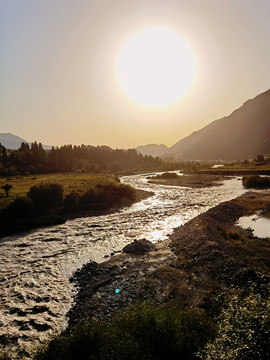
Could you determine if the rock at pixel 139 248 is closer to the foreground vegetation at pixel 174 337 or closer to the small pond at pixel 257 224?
the foreground vegetation at pixel 174 337

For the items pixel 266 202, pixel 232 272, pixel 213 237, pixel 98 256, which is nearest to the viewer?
pixel 232 272

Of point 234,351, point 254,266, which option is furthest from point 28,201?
point 234,351

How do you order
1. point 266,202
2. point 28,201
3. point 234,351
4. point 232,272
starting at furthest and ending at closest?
point 266,202 < point 28,201 < point 232,272 < point 234,351

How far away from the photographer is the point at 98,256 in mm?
25000

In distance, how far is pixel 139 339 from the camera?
1034 cm

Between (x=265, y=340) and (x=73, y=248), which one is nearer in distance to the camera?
(x=265, y=340)

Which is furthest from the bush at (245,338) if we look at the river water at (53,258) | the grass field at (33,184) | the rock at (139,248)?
the grass field at (33,184)

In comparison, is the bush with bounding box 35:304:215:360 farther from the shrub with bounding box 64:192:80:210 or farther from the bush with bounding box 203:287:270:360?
the shrub with bounding box 64:192:80:210

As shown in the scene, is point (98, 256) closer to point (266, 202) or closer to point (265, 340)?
point (265, 340)

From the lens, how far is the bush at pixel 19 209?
40.3 meters

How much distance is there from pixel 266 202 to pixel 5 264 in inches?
1971

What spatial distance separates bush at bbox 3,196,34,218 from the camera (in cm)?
4031

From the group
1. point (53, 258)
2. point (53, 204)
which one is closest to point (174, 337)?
point (53, 258)

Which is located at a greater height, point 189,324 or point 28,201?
point 28,201
